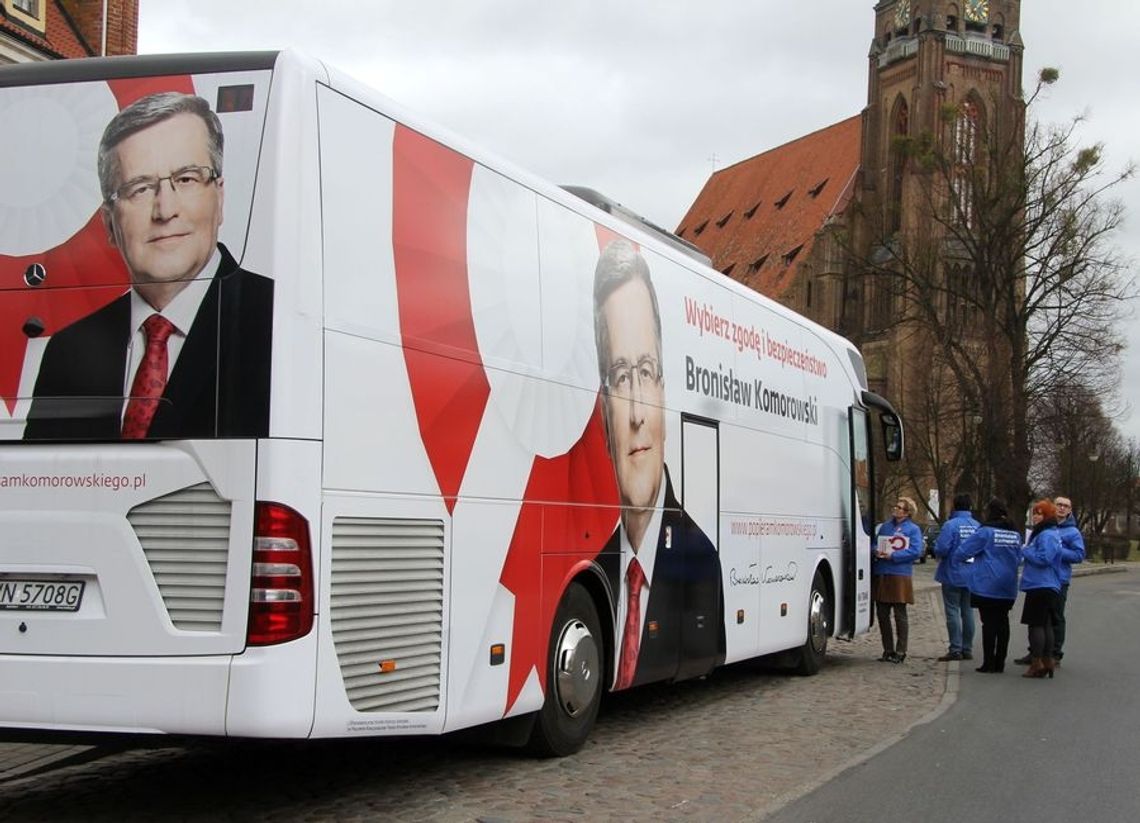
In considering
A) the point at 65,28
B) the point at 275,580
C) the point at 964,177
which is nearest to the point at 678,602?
the point at 275,580

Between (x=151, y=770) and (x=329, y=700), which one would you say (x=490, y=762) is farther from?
(x=329, y=700)

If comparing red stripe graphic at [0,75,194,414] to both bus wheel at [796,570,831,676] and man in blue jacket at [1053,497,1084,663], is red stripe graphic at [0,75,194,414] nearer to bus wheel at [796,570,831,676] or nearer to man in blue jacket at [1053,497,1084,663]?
bus wheel at [796,570,831,676]

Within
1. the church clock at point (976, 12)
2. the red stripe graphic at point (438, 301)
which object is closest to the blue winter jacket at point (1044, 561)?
the red stripe graphic at point (438, 301)

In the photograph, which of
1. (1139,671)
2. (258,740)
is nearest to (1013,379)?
(1139,671)

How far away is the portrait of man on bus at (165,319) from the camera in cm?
603

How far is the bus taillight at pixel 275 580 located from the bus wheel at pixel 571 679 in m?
2.53

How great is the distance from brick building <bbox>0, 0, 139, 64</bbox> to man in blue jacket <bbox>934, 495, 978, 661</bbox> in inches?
540

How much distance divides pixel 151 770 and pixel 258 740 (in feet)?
8.48

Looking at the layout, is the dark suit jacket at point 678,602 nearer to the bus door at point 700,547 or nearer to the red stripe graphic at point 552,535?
the bus door at point 700,547

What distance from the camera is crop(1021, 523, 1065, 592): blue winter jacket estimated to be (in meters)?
14.6

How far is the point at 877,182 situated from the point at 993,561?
76.3 metres

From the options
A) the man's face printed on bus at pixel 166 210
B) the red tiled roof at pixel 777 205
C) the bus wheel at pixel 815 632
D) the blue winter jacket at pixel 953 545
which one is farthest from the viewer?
the red tiled roof at pixel 777 205

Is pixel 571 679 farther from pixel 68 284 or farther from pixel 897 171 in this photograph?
pixel 897 171

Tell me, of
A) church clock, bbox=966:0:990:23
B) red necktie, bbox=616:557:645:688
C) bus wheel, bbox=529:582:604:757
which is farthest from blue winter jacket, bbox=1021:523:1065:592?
church clock, bbox=966:0:990:23
